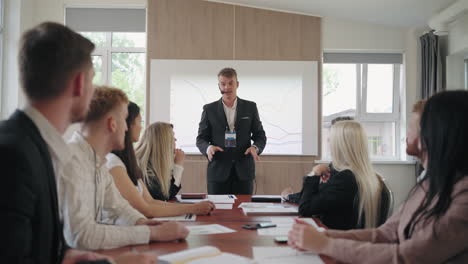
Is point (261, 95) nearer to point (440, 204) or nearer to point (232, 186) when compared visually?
point (232, 186)

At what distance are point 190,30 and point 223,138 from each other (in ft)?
7.49

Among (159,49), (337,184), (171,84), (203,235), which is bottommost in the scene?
(203,235)

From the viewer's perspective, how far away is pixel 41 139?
95 cm

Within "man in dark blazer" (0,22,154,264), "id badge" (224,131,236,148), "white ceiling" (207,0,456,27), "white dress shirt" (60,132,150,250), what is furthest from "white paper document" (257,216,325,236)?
"white ceiling" (207,0,456,27)

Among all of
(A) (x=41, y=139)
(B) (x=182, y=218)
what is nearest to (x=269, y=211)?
(B) (x=182, y=218)

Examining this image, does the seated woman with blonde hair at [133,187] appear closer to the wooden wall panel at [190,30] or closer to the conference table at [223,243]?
the conference table at [223,243]

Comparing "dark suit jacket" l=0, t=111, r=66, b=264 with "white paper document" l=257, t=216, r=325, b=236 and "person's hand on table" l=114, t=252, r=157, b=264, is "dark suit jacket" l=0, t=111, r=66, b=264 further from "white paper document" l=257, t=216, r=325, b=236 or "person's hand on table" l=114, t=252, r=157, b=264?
"white paper document" l=257, t=216, r=325, b=236

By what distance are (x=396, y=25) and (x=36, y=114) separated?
5.42m

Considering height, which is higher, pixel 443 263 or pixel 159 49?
pixel 159 49

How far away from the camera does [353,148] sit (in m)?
2.21

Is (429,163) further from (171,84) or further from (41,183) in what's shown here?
(171,84)

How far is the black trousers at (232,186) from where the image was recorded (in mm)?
3633

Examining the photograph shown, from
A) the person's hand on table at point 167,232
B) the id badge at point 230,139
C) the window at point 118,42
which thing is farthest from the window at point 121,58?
the person's hand on table at point 167,232

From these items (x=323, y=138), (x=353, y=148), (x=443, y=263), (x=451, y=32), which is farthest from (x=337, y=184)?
(x=451, y=32)
